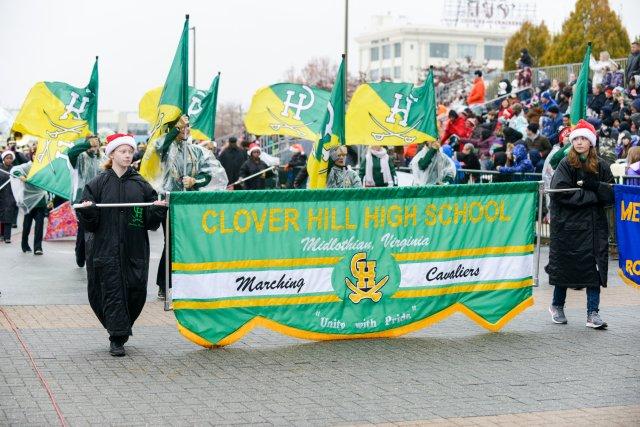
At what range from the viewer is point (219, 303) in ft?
29.6

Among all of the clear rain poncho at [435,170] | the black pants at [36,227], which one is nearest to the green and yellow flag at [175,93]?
the clear rain poncho at [435,170]

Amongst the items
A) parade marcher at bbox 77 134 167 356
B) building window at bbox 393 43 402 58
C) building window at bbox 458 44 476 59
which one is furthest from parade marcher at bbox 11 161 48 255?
building window at bbox 458 44 476 59

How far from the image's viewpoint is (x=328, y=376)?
8094 millimetres

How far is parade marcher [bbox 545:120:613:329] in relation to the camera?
396 inches

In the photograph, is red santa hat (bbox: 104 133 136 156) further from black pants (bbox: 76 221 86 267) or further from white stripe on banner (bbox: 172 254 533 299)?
black pants (bbox: 76 221 86 267)

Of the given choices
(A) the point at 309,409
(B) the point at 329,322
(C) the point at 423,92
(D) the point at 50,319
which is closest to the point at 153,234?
(C) the point at 423,92

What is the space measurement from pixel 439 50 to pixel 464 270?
124488mm

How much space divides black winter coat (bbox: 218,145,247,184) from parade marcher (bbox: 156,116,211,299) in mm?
11293

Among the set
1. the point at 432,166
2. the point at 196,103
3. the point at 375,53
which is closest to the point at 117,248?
the point at 432,166

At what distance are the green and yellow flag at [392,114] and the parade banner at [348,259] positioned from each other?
3.74 metres

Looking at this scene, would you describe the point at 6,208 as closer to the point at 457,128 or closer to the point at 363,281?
the point at 457,128

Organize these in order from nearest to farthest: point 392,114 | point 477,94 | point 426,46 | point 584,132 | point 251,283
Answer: point 251,283
point 584,132
point 392,114
point 477,94
point 426,46

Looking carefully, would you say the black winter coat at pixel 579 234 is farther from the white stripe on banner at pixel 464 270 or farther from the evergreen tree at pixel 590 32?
the evergreen tree at pixel 590 32

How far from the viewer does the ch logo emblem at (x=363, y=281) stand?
30.7ft
